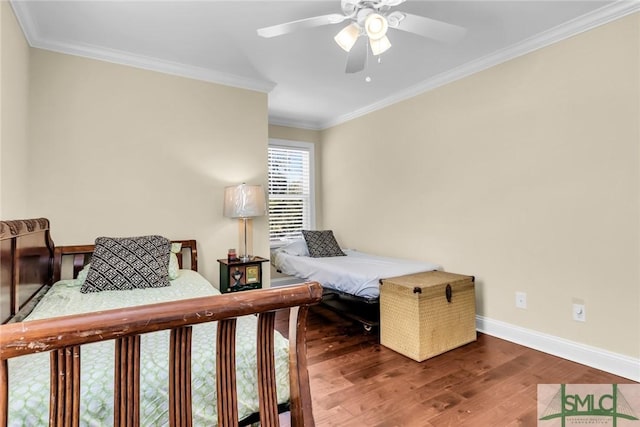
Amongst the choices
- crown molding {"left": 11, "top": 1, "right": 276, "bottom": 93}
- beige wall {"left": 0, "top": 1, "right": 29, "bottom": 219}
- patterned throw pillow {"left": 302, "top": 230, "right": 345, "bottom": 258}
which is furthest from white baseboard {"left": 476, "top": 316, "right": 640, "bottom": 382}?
beige wall {"left": 0, "top": 1, "right": 29, "bottom": 219}

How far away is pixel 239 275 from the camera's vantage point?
3.01 m

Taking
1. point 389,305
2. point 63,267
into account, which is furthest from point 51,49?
point 389,305

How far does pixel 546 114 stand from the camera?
8.34 feet

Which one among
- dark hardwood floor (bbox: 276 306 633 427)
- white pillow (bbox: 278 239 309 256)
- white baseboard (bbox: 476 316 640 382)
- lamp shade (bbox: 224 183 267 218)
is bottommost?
dark hardwood floor (bbox: 276 306 633 427)

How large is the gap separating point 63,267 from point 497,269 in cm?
360

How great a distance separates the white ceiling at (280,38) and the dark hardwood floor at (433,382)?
2.42 meters

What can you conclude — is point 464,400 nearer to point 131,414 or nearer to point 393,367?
point 393,367

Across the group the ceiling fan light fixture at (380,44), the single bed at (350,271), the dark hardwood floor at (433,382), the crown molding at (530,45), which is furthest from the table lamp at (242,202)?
the crown molding at (530,45)

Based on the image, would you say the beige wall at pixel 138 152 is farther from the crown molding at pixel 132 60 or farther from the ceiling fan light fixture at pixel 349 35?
the ceiling fan light fixture at pixel 349 35

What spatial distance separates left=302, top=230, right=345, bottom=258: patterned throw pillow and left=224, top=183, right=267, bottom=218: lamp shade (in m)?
1.19

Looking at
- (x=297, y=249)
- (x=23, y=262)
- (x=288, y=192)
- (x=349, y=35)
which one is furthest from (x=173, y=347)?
(x=288, y=192)

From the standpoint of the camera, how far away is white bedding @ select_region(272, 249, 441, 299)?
2.92 metres
